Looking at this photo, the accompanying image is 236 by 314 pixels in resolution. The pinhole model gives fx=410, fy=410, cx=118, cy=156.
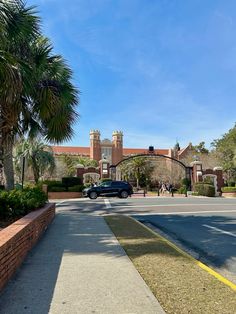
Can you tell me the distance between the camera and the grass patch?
474 centimetres

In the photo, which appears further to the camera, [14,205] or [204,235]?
[204,235]

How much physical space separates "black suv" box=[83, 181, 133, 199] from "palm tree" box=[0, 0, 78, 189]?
802 inches

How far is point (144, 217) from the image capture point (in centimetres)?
1758

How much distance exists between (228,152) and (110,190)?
90.7ft

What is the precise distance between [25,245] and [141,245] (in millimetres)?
2727

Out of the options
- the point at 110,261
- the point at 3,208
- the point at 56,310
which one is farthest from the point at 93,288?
the point at 3,208

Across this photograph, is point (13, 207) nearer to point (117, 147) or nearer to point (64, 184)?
point (64, 184)

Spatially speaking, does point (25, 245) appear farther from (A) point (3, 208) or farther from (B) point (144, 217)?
(B) point (144, 217)

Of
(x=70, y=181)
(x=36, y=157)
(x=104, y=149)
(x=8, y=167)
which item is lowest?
(x=8, y=167)

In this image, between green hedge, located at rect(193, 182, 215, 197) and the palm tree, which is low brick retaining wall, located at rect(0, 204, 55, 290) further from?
green hedge, located at rect(193, 182, 215, 197)

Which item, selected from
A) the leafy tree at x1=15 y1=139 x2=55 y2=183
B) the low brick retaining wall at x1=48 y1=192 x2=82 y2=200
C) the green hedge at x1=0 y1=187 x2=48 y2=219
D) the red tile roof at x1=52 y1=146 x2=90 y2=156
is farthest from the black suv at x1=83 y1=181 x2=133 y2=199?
the red tile roof at x1=52 y1=146 x2=90 y2=156

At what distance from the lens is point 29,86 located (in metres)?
11.8

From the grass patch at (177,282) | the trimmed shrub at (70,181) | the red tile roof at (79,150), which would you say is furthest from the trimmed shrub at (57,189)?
the red tile roof at (79,150)

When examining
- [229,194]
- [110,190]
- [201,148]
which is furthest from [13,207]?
[201,148]
